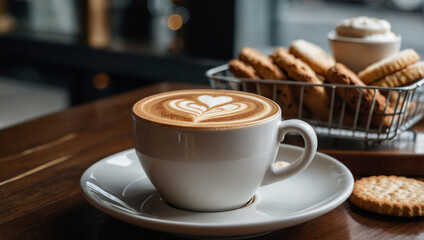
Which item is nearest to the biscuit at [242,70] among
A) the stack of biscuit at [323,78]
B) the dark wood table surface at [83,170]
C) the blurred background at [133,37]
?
the stack of biscuit at [323,78]

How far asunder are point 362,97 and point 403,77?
7 cm

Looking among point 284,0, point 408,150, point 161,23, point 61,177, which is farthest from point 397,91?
point 161,23

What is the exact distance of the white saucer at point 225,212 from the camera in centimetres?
52

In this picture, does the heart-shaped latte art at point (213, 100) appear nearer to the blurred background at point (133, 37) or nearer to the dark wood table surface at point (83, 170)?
the dark wood table surface at point (83, 170)

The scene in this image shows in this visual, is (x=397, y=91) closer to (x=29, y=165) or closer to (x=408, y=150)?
(x=408, y=150)

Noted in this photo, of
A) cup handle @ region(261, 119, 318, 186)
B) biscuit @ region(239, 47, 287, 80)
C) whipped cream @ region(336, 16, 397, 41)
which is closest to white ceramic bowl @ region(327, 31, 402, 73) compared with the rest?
whipped cream @ region(336, 16, 397, 41)

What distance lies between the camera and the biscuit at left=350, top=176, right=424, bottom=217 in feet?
2.04

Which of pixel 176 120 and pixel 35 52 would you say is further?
pixel 35 52

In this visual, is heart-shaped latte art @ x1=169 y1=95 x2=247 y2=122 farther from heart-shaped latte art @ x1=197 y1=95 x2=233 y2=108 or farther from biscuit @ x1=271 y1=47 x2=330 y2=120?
biscuit @ x1=271 y1=47 x2=330 y2=120

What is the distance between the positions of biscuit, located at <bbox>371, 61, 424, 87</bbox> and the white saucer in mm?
184

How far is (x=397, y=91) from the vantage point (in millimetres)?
806

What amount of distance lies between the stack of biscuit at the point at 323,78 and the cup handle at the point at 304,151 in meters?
0.22

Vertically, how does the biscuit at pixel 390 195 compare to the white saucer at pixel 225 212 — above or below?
below

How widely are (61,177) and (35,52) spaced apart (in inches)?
104
